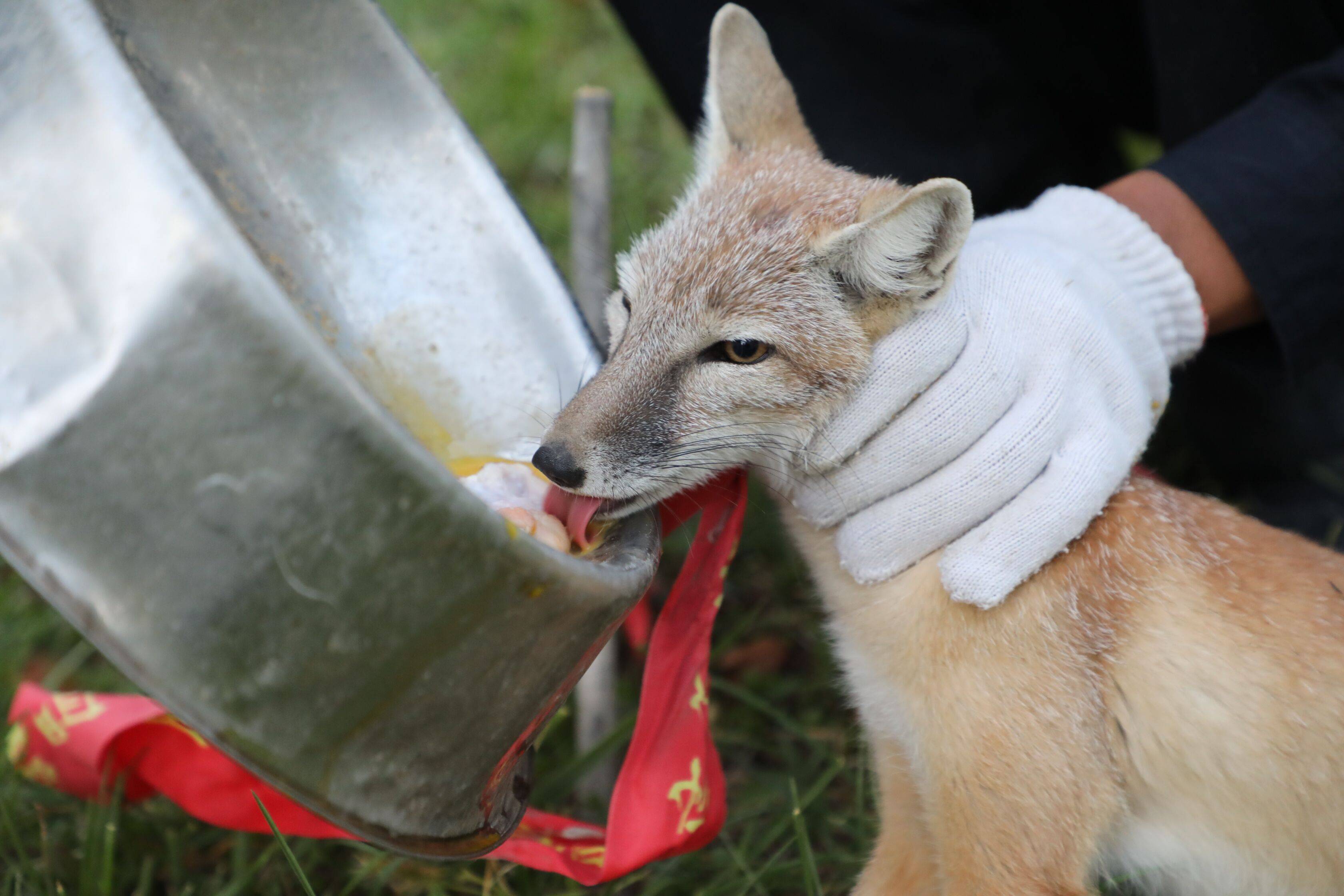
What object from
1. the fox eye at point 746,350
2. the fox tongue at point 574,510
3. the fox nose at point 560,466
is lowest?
the fox tongue at point 574,510

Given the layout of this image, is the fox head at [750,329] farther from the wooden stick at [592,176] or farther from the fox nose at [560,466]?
the wooden stick at [592,176]

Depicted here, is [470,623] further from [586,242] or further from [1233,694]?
[586,242]

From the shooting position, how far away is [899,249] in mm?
2045

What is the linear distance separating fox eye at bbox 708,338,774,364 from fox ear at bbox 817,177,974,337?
0.22m

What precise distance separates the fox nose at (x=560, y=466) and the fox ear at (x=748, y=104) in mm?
1046

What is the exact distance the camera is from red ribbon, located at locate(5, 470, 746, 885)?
2264mm

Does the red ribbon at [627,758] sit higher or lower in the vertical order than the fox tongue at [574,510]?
lower

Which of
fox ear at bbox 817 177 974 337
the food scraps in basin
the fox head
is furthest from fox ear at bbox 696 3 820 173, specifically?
the food scraps in basin

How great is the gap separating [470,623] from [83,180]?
0.85 m

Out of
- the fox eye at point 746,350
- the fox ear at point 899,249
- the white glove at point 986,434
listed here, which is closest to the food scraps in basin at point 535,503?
the fox eye at point 746,350

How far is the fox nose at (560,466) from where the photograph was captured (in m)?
1.98

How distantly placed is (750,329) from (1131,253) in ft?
3.62

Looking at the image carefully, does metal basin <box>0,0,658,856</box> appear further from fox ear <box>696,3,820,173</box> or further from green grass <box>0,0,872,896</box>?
fox ear <box>696,3,820,173</box>

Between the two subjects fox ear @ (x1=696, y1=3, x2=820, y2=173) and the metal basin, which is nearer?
the metal basin
